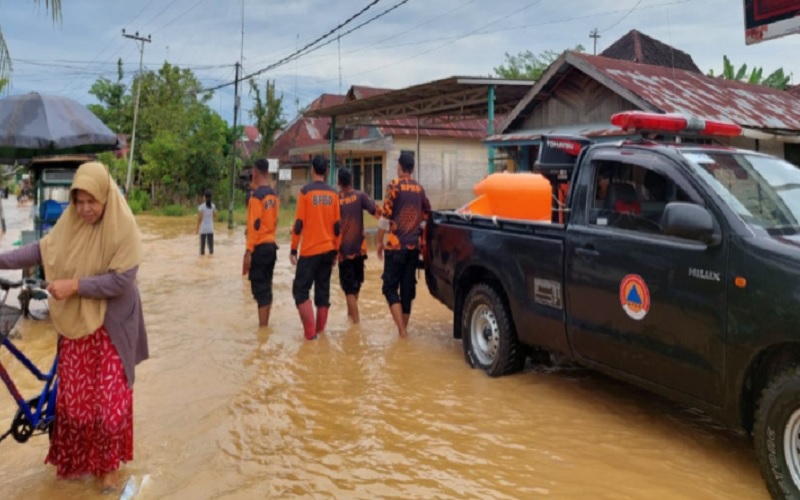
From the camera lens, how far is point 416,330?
8.19 metres

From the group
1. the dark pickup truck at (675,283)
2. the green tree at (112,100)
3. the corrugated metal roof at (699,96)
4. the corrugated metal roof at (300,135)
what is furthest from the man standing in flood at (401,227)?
the green tree at (112,100)

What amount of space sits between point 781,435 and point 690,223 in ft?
3.99

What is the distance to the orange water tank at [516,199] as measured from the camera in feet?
21.9

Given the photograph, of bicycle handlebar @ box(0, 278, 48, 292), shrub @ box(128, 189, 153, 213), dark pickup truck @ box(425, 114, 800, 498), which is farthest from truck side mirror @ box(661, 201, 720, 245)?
shrub @ box(128, 189, 153, 213)

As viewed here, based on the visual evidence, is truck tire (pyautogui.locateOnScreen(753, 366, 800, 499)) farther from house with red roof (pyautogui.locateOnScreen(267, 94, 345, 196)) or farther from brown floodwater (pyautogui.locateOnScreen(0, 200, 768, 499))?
house with red roof (pyautogui.locateOnScreen(267, 94, 345, 196))

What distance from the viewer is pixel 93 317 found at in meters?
3.65

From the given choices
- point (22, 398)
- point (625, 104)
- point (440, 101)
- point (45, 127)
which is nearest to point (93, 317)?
point (22, 398)

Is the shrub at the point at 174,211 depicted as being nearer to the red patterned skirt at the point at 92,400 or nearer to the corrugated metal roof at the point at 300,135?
the corrugated metal roof at the point at 300,135

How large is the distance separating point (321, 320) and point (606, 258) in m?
4.02

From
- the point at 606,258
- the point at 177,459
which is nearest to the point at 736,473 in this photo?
the point at 606,258

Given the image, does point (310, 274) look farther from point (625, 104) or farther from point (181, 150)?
point (181, 150)

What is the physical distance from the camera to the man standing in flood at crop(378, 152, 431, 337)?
731 centimetres

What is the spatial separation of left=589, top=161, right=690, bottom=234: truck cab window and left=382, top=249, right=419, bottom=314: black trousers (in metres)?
2.79

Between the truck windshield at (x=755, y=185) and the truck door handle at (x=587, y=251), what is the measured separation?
858 mm
